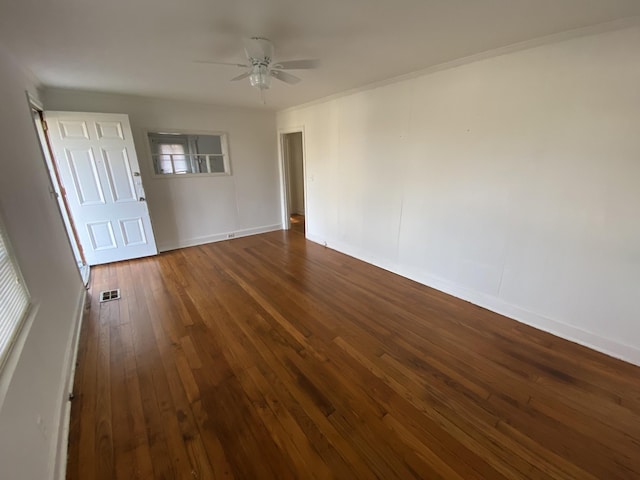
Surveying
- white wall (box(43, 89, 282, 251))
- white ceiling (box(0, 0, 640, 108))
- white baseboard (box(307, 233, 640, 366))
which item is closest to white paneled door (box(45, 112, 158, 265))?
white wall (box(43, 89, 282, 251))

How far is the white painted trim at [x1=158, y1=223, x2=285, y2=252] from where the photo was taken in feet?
15.0

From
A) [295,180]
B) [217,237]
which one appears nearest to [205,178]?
[217,237]

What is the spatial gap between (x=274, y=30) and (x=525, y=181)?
2.36 meters

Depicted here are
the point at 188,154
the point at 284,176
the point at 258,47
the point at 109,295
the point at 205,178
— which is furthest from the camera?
the point at 284,176

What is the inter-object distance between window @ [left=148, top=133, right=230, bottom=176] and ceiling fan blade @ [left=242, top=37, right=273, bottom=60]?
289 cm

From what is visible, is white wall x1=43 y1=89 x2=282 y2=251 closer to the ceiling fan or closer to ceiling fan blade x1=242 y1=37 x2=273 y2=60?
the ceiling fan

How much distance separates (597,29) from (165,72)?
3.63 metres

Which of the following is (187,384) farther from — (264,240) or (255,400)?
(264,240)

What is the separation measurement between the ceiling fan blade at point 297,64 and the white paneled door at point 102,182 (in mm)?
2735

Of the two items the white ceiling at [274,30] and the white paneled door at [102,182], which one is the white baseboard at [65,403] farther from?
the white ceiling at [274,30]

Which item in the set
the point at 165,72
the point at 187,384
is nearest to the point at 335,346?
the point at 187,384

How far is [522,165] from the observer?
7.49ft

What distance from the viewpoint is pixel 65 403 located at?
1.63 meters

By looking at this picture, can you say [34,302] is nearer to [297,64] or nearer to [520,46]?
[297,64]
